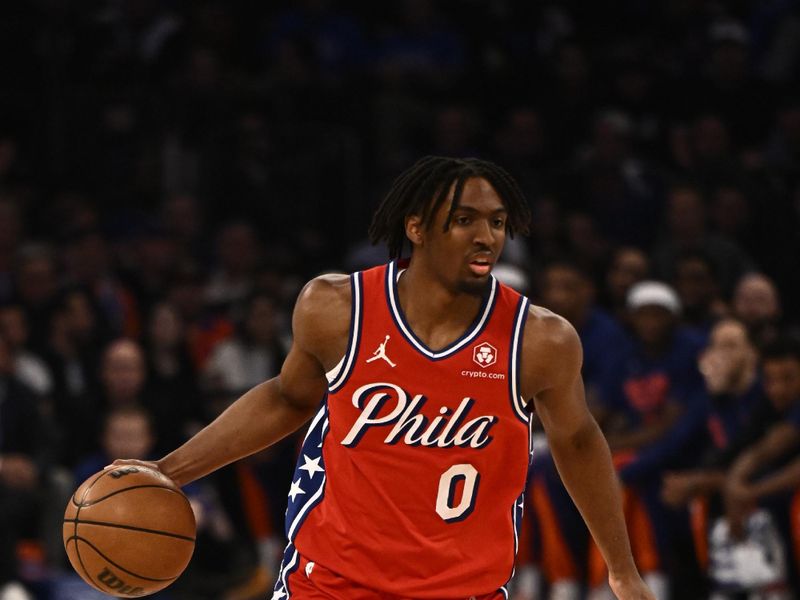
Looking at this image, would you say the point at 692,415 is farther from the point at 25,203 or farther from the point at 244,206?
the point at 25,203

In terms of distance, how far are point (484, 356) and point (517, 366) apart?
0.30 feet

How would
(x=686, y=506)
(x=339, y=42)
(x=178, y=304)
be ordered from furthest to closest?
1. (x=339, y=42)
2. (x=178, y=304)
3. (x=686, y=506)

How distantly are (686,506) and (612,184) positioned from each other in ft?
9.59

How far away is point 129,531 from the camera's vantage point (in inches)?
172

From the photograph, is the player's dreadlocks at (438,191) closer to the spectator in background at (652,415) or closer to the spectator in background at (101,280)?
the spectator in background at (652,415)

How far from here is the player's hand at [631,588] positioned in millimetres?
4352

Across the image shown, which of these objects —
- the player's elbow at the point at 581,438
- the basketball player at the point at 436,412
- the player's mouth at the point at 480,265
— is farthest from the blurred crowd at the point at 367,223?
the player's mouth at the point at 480,265

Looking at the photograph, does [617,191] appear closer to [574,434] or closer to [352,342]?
[574,434]

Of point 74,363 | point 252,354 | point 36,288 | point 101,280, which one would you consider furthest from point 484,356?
point 101,280

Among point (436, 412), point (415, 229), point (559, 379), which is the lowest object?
point (436, 412)

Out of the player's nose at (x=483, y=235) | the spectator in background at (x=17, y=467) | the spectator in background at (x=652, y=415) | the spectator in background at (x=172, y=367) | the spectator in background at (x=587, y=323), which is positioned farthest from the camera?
the spectator in background at (x=172, y=367)

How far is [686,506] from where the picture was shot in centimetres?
818

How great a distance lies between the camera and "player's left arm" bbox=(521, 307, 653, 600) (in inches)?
168

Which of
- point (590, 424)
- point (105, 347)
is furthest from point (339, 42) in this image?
point (590, 424)
